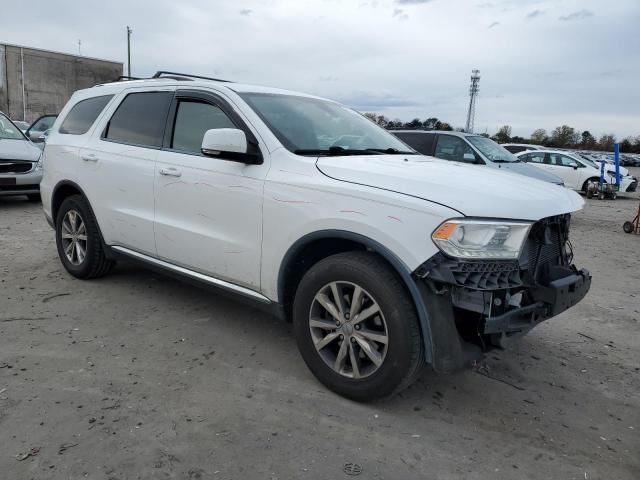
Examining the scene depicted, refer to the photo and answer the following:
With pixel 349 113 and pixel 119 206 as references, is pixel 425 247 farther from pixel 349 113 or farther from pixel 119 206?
pixel 119 206

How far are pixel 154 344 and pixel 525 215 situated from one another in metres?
2.64

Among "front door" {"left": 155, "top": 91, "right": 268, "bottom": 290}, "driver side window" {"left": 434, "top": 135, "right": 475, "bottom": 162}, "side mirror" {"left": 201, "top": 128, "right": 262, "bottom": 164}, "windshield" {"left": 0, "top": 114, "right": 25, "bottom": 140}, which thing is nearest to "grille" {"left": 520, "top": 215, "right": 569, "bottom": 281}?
"front door" {"left": 155, "top": 91, "right": 268, "bottom": 290}

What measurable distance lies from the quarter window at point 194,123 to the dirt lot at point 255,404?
1.42 meters

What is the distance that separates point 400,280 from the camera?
271cm

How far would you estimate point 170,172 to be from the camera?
3.85 m

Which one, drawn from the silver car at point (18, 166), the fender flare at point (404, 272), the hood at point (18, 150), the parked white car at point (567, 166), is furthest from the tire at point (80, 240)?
the parked white car at point (567, 166)

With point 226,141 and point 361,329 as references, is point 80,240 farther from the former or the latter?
point 361,329

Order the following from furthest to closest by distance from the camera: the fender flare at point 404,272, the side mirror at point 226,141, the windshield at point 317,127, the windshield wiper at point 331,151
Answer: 1. the windshield at point 317,127
2. the windshield wiper at point 331,151
3. the side mirror at point 226,141
4. the fender flare at point 404,272

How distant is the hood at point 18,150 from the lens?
8.95 meters

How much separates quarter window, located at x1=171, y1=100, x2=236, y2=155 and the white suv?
0.01 m

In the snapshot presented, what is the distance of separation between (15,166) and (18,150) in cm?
37

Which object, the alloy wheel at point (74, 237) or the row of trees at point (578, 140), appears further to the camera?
the row of trees at point (578, 140)

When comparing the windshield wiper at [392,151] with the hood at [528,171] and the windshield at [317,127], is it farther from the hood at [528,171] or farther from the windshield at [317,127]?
the hood at [528,171]

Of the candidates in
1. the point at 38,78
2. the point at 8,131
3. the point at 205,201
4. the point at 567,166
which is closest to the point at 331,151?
the point at 205,201
